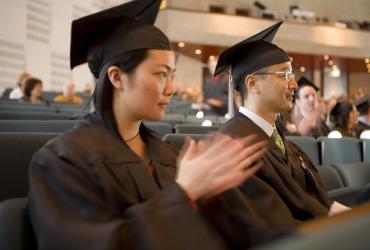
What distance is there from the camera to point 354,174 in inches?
131

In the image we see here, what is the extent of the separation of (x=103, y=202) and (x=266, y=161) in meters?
0.98

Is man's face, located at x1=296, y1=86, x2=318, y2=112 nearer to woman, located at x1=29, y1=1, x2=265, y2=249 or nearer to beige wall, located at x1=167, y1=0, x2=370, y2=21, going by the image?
woman, located at x1=29, y1=1, x2=265, y2=249

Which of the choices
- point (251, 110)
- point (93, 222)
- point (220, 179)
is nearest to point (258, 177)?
point (251, 110)

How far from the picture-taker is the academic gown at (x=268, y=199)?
1.74 m

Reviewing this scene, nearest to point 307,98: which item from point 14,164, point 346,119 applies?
point 346,119

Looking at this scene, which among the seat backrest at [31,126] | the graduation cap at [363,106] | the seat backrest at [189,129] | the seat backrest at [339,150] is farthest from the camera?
the graduation cap at [363,106]

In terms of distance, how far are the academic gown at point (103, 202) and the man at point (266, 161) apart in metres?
0.42

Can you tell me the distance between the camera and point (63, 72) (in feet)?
40.8

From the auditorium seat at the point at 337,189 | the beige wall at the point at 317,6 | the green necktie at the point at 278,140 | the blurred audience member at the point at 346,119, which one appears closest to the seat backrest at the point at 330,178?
the auditorium seat at the point at 337,189

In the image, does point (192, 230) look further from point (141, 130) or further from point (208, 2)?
point (208, 2)

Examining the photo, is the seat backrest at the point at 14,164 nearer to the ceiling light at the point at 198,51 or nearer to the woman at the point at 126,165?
the woman at the point at 126,165

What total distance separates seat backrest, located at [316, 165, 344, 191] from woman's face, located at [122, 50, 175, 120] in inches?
71.9

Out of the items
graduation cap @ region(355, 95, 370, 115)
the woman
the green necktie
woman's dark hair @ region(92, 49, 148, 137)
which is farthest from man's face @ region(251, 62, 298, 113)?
graduation cap @ region(355, 95, 370, 115)

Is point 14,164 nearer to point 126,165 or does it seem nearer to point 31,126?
point 126,165
